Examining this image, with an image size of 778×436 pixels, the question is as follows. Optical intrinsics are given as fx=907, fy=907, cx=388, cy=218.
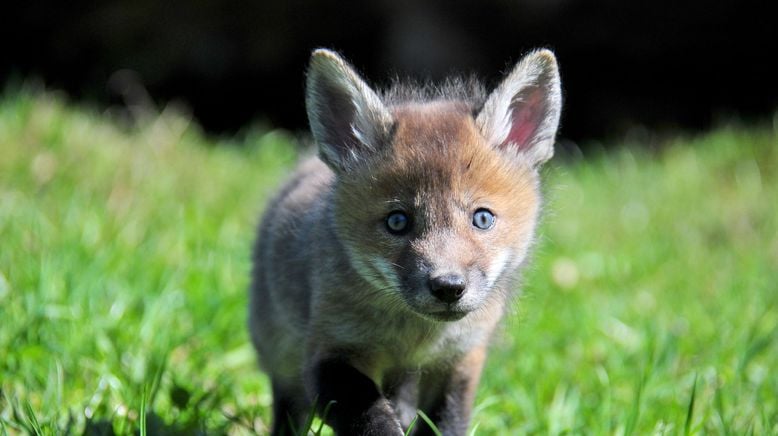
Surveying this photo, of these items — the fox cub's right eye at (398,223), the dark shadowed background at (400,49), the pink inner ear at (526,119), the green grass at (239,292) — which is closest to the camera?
the fox cub's right eye at (398,223)

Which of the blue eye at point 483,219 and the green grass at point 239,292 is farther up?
the blue eye at point 483,219

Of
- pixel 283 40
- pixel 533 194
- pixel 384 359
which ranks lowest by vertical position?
pixel 283 40

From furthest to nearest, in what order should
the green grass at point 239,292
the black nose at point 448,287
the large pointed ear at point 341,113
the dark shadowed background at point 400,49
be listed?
the dark shadowed background at point 400,49, the green grass at point 239,292, the large pointed ear at point 341,113, the black nose at point 448,287

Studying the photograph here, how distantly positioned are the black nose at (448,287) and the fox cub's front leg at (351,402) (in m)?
0.44

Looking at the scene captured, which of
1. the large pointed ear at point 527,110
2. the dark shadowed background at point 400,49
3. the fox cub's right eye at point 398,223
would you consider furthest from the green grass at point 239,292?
the dark shadowed background at point 400,49

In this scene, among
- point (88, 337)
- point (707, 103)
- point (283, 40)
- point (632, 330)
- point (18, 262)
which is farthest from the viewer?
point (707, 103)

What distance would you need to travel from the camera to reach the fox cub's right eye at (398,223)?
3.11 metres

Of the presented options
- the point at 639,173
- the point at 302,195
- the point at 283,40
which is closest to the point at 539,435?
Result: the point at 302,195

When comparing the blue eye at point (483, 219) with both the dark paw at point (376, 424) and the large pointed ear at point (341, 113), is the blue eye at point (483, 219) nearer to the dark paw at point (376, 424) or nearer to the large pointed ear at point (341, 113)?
the large pointed ear at point (341, 113)

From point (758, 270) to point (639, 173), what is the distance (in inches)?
96.7

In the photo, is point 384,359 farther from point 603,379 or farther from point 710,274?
point 710,274

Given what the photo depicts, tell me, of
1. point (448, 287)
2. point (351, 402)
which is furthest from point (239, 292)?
point (448, 287)

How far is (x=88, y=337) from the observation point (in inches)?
160

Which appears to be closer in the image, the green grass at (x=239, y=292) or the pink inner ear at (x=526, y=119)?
the pink inner ear at (x=526, y=119)
